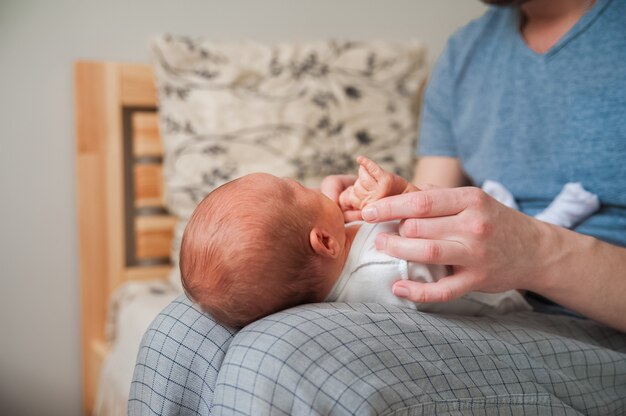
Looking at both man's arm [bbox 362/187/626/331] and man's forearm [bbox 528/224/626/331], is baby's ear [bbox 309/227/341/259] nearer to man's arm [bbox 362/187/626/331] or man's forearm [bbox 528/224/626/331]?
man's arm [bbox 362/187/626/331]

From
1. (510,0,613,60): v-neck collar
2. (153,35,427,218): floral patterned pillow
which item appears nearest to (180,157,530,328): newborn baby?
(510,0,613,60): v-neck collar

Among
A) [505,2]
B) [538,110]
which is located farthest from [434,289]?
[505,2]

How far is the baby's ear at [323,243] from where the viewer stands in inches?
30.6

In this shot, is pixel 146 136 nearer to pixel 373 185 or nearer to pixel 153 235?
pixel 153 235

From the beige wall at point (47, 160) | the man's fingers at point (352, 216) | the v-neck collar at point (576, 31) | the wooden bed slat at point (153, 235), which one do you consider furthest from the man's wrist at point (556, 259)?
the beige wall at point (47, 160)

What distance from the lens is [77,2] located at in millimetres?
1709

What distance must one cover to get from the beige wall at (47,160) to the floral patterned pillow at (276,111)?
0.21m

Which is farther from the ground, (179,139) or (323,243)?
(179,139)

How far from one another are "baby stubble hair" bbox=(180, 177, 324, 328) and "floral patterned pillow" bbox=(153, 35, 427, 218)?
2.78ft

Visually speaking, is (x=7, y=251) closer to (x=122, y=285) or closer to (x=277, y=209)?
(x=122, y=285)

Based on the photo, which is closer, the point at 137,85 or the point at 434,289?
the point at 434,289

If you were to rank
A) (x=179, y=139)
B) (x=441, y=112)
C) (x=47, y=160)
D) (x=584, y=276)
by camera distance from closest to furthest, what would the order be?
(x=584, y=276) < (x=441, y=112) < (x=179, y=139) < (x=47, y=160)

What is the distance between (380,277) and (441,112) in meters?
0.66

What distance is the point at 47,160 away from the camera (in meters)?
1.74
